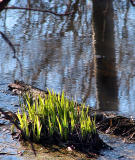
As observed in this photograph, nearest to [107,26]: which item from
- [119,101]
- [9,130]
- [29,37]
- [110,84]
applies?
[110,84]

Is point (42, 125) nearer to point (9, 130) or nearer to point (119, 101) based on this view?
point (9, 130)

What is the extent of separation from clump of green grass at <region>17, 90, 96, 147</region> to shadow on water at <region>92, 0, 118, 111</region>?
1.71m

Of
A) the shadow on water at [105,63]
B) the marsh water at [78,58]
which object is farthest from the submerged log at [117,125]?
the shadow on water at [105,63]

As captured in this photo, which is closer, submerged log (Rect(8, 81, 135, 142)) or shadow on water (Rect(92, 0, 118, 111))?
submerged log (Rect(8, 81, 135, 142))

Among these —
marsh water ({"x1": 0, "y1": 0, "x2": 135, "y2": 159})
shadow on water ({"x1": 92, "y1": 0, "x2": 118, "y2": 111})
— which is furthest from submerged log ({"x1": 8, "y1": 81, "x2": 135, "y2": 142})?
shadow on water ({"x1": 92, "y1": 0, "x2": 118, "y2": 111})

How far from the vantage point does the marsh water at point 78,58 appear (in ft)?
17.8

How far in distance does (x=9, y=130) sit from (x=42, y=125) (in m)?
0.46

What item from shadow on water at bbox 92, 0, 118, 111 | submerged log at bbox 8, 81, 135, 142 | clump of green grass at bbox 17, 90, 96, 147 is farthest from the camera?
shadow on water at bbox 92, 0, 118, 111

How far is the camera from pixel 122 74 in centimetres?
609

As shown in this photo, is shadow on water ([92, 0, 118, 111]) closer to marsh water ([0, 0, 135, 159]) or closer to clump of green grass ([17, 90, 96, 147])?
marsh water ([0, 0, 135, 159])

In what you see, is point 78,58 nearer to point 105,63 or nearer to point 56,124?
point 105,63

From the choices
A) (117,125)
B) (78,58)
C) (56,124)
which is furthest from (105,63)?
(56,124)

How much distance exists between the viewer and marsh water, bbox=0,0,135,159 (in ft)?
17.8

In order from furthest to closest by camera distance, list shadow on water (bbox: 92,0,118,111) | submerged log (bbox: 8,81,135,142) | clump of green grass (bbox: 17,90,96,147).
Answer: shadow on water (bbox: 92,0,118,111), submerged log (bbox: 8,81,135,142), clump of green grass (bbox: 17,90,96,147)
